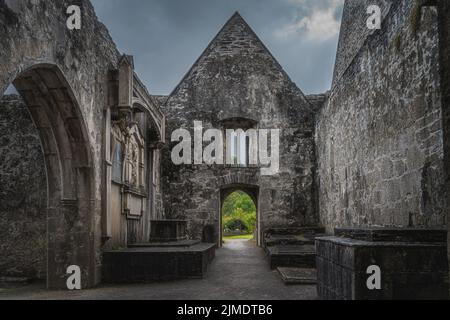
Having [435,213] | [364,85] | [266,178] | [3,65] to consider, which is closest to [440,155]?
[435,213]

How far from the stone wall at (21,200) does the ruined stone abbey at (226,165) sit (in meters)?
0.03

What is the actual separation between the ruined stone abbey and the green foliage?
8101 mm

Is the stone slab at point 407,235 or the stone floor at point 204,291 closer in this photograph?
the stone slab at point 407,235

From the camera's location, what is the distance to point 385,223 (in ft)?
25.0

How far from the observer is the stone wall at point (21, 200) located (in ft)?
29.1

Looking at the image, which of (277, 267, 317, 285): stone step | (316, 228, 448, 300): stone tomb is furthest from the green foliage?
(316, 228, 448, 300): stone tomb

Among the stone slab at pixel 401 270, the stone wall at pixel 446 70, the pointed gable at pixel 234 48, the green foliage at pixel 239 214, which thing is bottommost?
the green foliage at pixel 239 214

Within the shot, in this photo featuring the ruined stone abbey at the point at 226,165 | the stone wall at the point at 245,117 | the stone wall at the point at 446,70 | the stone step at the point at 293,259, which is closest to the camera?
the stone wall at the point at 446,70

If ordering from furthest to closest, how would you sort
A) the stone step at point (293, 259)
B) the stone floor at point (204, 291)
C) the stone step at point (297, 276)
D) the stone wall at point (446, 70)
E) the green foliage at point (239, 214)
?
1. the green foliage at point (239, 214)
2. the stone step at point (293, 259)
3. the stone step at point (297, 276)
4. the stone floor at point (204, 291)
5. the stone wall at point (446, 70)

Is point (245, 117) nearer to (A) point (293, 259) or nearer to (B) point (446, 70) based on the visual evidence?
(A) point (293, 259)

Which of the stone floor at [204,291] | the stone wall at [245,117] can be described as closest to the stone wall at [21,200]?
the stone floor at [204,291]

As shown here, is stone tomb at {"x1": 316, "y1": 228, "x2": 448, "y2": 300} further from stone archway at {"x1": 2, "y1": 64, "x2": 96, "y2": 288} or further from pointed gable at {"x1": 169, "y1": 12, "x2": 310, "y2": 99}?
pointed gable at {"x1": 169, "y1": 12, "x2": 310, "y2": 99}

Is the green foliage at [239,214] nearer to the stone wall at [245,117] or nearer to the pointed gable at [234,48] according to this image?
the stone wall at [245,117]

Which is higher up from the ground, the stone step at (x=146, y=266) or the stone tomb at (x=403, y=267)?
the stone tomb at (x=403, y=267)
